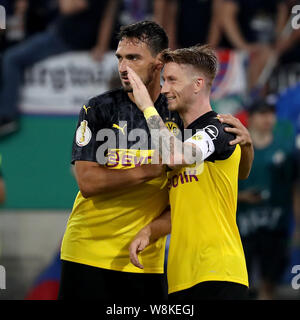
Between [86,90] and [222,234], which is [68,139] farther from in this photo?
[222,234]

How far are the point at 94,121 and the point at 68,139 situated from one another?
3.68m

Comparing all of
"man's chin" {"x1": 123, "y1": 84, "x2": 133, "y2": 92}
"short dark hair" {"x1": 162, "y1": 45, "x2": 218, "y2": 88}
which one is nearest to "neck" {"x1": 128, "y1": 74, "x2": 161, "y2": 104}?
"man's chin" {"x1": 123, "y1": 84, "x2": 133, "y2": 92}

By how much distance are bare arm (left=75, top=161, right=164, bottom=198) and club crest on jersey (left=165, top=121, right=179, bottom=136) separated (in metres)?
0.26

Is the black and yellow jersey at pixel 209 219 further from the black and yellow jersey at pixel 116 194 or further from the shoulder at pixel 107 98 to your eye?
the shoulder at pixel 107 98

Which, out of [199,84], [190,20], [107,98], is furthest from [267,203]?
[199,84]

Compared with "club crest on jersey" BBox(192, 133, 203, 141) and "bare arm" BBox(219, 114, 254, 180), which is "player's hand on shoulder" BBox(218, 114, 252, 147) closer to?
"bare arm" BBox(219, 114, 254, 180)

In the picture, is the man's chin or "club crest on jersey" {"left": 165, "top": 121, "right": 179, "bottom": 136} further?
"club crest on jersey" {"left": 165, "top": 121, "right": 179, "bottom": 136}

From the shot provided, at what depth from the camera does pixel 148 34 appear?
3648 millimetres

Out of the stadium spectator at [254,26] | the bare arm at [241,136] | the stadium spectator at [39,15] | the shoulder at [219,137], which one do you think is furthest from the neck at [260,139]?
the shoulder at [219,137]

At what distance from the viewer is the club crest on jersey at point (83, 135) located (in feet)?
11.7

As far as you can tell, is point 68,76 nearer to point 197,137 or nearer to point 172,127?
point 172,127

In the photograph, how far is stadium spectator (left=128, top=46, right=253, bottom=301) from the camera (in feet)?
10.6

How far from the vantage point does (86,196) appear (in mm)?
3586

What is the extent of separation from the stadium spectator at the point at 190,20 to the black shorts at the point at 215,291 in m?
4.38
